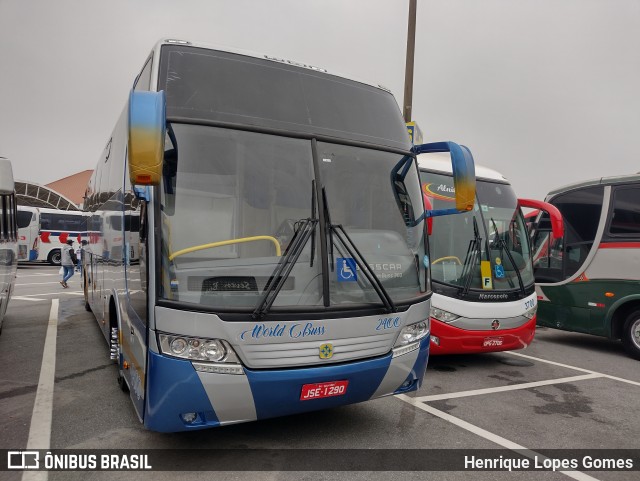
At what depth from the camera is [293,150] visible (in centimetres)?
404

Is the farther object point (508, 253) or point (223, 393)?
point (508, 253)

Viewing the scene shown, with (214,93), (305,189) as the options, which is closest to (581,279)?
(305,189)

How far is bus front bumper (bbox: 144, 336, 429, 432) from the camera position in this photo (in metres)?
3.42

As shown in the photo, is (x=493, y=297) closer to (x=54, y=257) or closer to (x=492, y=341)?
(x=492, y=341)

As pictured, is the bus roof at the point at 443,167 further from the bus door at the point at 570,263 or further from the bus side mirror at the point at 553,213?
the bus door at the point at 570,263

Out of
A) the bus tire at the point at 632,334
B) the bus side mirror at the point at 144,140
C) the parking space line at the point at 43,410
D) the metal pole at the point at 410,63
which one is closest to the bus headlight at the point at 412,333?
the bus side mirror at the point at 144,140

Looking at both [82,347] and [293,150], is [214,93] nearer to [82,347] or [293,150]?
[293,150]

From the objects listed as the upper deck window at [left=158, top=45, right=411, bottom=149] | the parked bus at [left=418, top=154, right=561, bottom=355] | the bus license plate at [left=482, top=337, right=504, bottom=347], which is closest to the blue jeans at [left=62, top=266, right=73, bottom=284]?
the parked bus at [left=418, top=154, right=561, bottom=355]

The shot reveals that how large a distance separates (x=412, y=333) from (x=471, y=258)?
117 inches

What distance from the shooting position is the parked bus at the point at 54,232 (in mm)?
29609

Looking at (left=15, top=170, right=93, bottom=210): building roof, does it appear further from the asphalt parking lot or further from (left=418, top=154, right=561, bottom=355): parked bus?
(left=418, top=154, right=561, bottom=355): parked bus

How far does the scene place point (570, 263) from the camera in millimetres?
9117

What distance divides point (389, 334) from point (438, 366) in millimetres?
3473

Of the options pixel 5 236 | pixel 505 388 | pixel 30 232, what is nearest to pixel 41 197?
pixel 30 232
